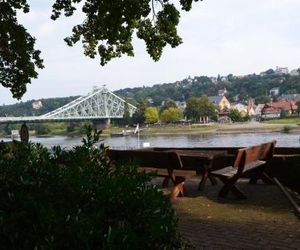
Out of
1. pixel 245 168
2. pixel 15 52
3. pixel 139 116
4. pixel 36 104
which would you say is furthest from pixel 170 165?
pixel 36 104

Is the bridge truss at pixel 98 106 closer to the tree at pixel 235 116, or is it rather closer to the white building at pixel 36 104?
the tree at pixel 235 116

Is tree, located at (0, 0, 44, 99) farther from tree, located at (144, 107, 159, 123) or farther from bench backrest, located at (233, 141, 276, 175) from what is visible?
tree, located at (144, 107, 159, 123)

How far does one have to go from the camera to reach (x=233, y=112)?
11425cm

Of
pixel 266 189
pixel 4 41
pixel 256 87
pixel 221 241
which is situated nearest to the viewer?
pixel 221 241

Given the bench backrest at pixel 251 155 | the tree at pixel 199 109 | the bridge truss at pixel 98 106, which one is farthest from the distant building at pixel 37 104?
the bench backrest at pixel 251 155

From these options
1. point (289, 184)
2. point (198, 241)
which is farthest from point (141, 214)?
point (289, 184)

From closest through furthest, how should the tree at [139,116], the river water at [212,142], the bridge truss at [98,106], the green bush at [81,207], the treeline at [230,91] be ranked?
1. the green bush at [81,207]
2. the river water at [212,142]
3. the tree at [139,116]
4. the bridge truss at [98,106]
5. the treeline at [230,91]

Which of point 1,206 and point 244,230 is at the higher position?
point 1,206

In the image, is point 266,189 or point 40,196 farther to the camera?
point 266,189

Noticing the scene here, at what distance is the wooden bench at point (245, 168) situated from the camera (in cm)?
623

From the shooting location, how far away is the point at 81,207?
2.16 meters

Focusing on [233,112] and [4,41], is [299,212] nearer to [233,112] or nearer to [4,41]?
[4,41]

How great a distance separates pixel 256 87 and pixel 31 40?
17721cm

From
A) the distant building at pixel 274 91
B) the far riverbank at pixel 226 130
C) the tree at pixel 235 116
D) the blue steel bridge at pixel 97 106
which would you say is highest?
the distant building at pixel 274 91
